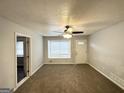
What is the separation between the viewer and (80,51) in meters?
9.96

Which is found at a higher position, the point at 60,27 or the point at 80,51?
the point at 60,27

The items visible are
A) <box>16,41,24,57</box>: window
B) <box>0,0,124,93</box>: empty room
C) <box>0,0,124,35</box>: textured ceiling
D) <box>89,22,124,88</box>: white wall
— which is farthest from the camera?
<box>16,41,24,57</box>: window

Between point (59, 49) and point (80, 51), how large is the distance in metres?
1.74

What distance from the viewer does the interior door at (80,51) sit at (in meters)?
9.96

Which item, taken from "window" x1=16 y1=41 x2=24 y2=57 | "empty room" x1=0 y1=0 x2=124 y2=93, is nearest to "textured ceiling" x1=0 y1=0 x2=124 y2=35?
"empty room" x1=0 y1=0 x2=124 y2=93

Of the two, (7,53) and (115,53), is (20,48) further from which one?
(115,53)

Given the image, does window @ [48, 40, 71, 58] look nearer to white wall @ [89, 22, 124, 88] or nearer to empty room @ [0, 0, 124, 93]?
empty room @ [0, 0, 124, 93]

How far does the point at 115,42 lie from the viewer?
4.77 m

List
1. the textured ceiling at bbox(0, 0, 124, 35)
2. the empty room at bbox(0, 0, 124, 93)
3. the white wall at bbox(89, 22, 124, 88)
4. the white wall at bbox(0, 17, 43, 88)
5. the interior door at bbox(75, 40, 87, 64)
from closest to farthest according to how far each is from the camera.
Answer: the textured ceiling at bbox(0, 0, 124, 35), the empty room at bbox(0, 0, 124, 93), the white wall at bbox(0, 17, 43, 88), the white wall at bbox(89, 22, 124, 88), the interior door at bbox(75, 40, 87, 64)

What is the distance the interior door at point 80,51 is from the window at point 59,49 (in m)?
0.66

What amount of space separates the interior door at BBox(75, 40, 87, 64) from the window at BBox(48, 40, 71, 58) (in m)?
0.66

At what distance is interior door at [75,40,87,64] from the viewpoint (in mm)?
9961

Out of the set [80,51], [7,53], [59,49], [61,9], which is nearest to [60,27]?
[7,53]

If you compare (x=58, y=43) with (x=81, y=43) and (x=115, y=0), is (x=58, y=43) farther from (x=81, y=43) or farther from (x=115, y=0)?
(x=115, y=0)
